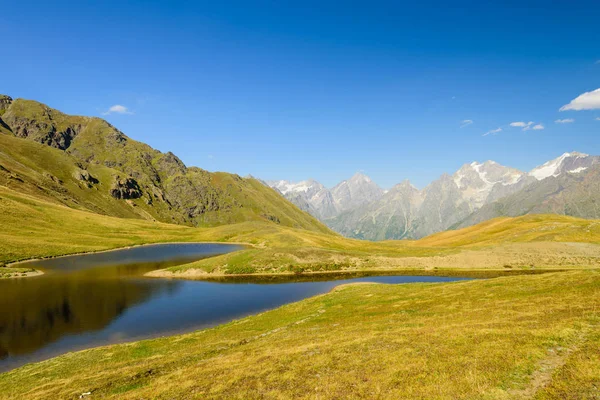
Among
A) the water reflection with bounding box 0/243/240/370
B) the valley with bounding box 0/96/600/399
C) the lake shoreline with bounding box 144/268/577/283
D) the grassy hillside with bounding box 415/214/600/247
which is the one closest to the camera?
the valley with bounding box 0/96/600/399

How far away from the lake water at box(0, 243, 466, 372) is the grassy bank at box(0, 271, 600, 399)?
9.28 metres

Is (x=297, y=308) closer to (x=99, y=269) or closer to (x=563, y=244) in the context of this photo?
(x=99, y=269)

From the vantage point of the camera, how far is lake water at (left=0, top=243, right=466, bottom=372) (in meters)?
44.1

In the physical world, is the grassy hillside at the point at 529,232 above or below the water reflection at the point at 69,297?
above

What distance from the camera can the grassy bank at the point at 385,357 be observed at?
17.3 metres

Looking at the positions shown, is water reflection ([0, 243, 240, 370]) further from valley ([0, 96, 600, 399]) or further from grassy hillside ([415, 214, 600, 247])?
grassy hillside ([415, 214, 600, 247])

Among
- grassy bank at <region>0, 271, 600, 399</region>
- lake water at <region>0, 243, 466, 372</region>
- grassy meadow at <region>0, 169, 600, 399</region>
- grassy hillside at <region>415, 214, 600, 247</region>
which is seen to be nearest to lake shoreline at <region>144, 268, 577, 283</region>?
lake water at <region>0, 243, 466, 372</region>

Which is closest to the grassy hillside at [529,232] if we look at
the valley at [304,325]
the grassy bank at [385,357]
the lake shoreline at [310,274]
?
the valley at [304,325]

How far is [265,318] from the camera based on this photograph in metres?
47.9

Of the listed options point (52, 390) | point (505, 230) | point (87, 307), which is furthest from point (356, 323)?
point (505, 230)

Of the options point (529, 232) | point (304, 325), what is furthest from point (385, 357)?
point (529, 232)

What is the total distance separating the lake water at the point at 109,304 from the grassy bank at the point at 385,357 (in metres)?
9.28

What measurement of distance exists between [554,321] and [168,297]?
217 feet

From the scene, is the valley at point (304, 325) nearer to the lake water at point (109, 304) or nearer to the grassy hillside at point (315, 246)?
the lake water at point (109, 304)
